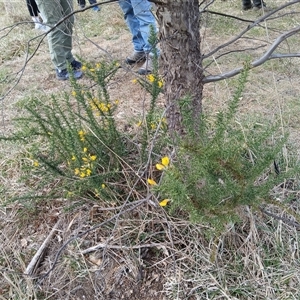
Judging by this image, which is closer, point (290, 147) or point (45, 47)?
point (290, 147)

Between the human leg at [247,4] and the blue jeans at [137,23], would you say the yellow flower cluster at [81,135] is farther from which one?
the human leg at [247,4]

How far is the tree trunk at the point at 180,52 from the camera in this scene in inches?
46.1

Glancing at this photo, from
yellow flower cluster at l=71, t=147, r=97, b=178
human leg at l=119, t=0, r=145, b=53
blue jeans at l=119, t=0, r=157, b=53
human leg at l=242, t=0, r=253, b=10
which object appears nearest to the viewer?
yellow flower cluster at l=71, t=147, r=97, b=178

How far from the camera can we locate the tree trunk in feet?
3.84

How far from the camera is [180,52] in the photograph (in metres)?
1.22

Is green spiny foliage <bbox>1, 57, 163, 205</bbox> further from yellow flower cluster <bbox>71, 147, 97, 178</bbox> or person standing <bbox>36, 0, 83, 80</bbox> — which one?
person standing <bbox>36, 0, 83, 80</bbox>

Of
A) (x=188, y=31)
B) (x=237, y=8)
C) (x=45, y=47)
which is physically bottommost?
(x=237, y=8)

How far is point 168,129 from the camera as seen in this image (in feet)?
4.71

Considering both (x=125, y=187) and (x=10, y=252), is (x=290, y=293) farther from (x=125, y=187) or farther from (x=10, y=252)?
(x=10, y=252)

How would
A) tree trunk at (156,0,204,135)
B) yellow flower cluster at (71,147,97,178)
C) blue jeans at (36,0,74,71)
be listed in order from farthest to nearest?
1. blue jeans at (36,0,74,71)
2. yellow flower cluster at (71,147,97,178)
3. tree trunk at (156,0,204,135)

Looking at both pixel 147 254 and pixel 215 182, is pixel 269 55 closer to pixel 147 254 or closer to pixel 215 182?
pixel 215 182

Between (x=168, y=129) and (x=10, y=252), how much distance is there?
2.62 ft

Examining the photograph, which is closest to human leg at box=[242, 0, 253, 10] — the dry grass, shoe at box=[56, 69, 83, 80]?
shoe at box=[56, 69, 83, 80]

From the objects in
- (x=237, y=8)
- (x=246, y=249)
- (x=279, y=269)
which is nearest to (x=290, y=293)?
(x=279, y=269)
